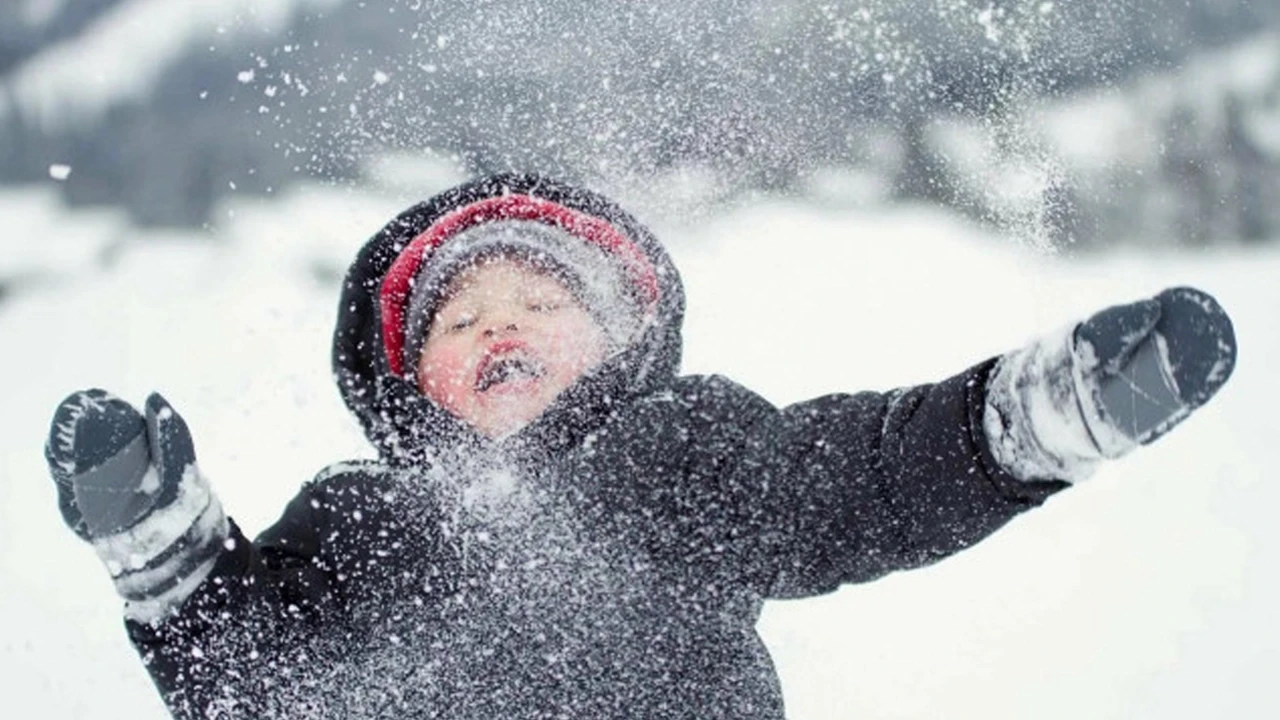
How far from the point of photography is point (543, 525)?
204 centimetres

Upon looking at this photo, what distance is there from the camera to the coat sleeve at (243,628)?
196cm

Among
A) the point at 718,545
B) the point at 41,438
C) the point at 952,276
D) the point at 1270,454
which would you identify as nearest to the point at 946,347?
the point at 952,276

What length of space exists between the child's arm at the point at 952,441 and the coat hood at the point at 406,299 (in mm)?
199

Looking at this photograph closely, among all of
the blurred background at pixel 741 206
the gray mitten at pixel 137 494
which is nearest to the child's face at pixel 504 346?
the gray mitten at pixel 137 494

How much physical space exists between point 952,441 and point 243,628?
0.98 m

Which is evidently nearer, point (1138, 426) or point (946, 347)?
point (1138, 426)

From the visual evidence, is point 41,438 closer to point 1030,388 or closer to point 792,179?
point 792,179

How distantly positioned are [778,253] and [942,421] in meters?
2.05

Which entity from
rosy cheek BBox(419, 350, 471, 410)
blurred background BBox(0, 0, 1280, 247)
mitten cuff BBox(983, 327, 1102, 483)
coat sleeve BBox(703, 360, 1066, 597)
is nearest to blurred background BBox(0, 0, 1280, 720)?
blurred background BBox(0, 0, 1280, 247)

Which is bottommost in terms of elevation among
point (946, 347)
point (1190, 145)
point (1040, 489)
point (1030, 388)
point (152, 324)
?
point (1040, 489)

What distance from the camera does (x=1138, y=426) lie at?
A: 151 cm

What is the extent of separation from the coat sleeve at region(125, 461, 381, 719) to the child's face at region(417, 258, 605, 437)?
29 centimetres

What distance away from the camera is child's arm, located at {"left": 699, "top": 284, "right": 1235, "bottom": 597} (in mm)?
1481

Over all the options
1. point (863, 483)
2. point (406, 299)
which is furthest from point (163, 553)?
point (863, 483)
